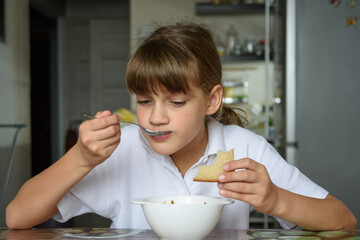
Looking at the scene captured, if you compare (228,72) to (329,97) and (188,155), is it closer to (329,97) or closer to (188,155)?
(329,97)

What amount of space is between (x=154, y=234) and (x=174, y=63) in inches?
14.9

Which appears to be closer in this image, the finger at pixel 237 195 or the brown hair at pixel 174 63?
the finger at pixel 237 195

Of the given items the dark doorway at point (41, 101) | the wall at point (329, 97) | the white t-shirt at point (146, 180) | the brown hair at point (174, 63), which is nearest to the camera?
the brown hair at point (174, 63)

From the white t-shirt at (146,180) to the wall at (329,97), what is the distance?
1189 millimetres

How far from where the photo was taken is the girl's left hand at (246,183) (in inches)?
30.7

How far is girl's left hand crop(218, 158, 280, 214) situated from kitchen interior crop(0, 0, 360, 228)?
49 cm

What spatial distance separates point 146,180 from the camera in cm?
112

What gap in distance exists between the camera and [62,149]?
6.11m

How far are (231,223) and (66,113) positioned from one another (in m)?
5.41

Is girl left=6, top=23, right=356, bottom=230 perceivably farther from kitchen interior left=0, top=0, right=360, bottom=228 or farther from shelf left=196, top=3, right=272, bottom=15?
shelf left=196, top=3, right=272, bottom=15

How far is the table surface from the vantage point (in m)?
0.81

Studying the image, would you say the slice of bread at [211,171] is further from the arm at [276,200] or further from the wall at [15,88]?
the wall at [15,88]

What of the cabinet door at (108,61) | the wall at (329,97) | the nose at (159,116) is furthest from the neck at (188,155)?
the cabinet door at (108,61)

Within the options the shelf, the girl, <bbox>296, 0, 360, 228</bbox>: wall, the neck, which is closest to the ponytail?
the girl
